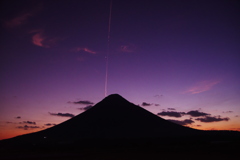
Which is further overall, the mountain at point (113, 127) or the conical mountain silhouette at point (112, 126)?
the conical mountain silhouette at point (112, 126)

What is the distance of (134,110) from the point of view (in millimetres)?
131625

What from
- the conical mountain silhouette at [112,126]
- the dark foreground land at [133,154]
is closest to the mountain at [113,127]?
the conical mountain silhouette at [112,126]

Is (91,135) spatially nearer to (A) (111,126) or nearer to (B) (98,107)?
(A) (111,126)

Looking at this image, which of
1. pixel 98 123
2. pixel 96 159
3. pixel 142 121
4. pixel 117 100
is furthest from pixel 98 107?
pixel 96 159

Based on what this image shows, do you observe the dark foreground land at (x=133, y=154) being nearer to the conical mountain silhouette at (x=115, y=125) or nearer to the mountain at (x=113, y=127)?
the mountain at (x=113, y=127)

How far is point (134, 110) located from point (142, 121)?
45.0ft

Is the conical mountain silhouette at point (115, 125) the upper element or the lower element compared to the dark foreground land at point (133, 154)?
upper

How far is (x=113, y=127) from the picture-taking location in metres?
113

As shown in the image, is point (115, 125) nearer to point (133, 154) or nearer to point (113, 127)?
point (113, 127)

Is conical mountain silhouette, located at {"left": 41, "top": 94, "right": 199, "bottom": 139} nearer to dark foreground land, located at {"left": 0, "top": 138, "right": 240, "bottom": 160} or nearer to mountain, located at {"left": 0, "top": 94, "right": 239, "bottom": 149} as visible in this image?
mountain, located at {"left": 0, "top": 94, "right": 239, "bottom": 149}

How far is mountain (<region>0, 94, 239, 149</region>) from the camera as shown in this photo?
332ft

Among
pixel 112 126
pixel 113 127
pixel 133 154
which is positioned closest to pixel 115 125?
pixel 112 126

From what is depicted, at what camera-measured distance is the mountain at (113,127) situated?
101 metres

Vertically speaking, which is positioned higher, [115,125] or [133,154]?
[115,125]
